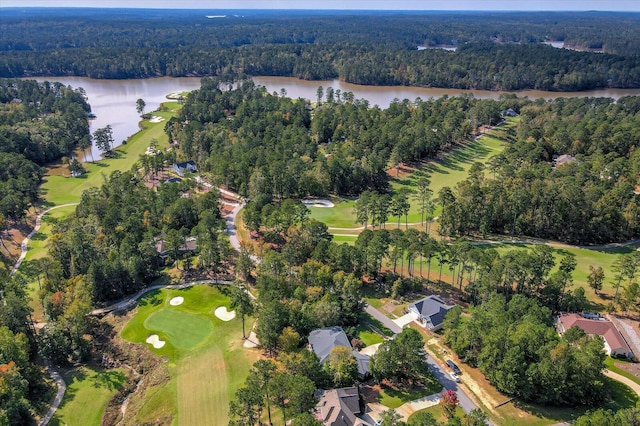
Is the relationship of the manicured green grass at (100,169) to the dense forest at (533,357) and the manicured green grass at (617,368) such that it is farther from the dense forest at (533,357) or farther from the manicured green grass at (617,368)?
the manicured green grass at (617,368)

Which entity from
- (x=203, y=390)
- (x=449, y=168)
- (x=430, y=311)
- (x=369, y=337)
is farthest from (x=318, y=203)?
(x=203, y=390)

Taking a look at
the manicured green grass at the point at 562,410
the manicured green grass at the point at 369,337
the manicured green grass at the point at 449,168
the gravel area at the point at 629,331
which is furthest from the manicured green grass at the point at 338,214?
the manicured green grass at the point at 562,410

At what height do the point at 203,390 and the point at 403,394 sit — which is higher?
the point at 403,394

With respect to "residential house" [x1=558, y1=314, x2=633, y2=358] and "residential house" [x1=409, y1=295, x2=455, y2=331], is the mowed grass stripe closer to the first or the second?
"residential house" [x1=409, y1=295, x2=455, y2=331]

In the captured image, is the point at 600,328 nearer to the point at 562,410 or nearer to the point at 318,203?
the point at 562,410

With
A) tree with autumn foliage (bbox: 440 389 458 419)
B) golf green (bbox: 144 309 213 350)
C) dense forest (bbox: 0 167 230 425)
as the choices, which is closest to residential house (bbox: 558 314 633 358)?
tree with autumn foliage (bbox: 440 389 458 419)

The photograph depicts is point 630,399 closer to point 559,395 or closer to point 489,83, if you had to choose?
point 559,395

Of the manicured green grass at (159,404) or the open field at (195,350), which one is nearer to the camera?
the manicured green grass at (159,404)
